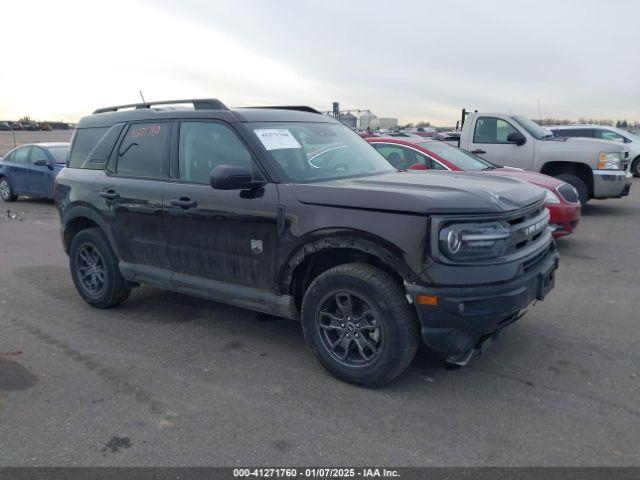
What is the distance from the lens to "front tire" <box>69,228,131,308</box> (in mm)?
5238

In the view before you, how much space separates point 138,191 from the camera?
4785 mm

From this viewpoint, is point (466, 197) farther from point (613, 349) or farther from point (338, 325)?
point (613, 349)

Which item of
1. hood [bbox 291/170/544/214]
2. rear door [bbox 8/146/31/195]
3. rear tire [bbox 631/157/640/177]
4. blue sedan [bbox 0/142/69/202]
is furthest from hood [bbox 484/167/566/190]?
rear tire [bbox 631/157/640/177]

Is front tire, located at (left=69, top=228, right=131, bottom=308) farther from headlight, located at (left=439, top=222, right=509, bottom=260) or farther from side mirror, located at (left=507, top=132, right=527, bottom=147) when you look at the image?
side mirror, located at (left=507, top=132, right=527, bottom=147)

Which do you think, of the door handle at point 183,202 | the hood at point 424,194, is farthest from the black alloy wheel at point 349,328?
the door handle at point 183,202

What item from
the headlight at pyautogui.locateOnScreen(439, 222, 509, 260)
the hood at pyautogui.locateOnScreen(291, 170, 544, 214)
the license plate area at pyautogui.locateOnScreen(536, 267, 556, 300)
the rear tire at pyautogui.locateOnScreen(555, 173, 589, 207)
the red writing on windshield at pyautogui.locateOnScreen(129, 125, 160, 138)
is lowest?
the rear tire at pyautogui.locateOnScreen(555, 173, 589, 207)

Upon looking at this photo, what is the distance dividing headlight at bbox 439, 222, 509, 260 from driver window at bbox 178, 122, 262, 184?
1.62 m

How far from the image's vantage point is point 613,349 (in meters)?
4.22

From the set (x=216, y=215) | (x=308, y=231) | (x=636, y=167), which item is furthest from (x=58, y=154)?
(x=636, y=167)

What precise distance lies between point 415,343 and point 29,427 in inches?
94.3

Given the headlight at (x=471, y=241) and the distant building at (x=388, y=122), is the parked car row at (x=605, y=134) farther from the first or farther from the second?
the distant building at (x=388, y=122)

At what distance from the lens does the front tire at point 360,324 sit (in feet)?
11.3

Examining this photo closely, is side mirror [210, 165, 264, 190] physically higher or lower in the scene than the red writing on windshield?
lower

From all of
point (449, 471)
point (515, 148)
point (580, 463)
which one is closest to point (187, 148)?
point (449, 471)
